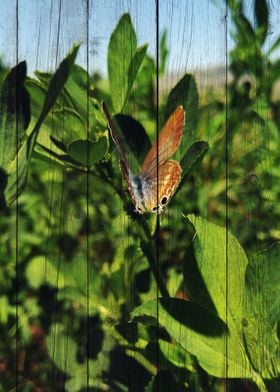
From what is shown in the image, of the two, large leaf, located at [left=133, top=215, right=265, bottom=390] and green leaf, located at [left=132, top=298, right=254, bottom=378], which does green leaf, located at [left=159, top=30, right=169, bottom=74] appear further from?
green leaf, located at [left=132, top=298, right=254, bottom=378]

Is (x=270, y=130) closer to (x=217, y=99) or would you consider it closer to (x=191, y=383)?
(x=217, y=99)

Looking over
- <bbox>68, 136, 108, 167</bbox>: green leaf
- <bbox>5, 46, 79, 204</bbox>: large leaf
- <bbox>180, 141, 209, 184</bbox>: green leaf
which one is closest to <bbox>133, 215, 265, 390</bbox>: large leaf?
<bbox>180, 141, 209, 184</bbox>: green leaf

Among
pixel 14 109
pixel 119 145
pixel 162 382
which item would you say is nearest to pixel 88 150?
pixel 119 145

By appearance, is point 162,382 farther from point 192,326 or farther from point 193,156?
point 193,156

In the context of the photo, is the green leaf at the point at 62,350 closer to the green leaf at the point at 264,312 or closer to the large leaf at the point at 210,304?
the large leaf at the point at 210,304

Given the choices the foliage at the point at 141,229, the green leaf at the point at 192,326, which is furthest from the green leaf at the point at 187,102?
the green leaf at the point at 192,326

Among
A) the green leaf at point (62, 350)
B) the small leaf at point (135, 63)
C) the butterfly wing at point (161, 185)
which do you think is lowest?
the green leaf at point (62, 350)

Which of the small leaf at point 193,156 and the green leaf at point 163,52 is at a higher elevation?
the green leaf at point 163,52
